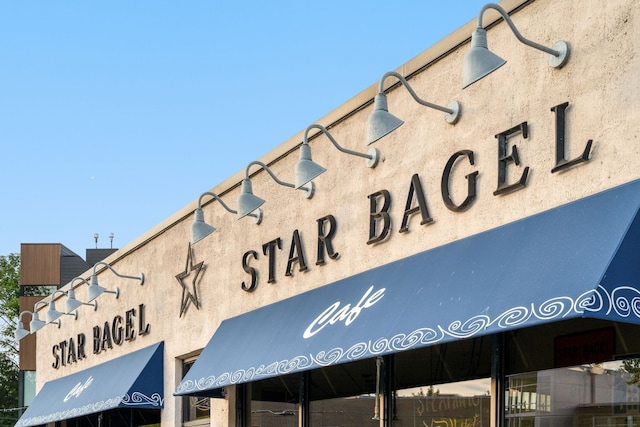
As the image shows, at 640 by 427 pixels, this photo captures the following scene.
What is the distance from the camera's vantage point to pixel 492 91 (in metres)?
8.62

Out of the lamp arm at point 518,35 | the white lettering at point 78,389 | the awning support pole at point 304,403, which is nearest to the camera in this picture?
the lamp arm at point 518,35

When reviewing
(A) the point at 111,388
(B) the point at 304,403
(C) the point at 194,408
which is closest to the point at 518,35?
(B) the point at 304,403

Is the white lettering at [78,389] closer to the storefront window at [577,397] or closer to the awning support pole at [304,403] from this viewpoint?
the awning support pole at [304,403]

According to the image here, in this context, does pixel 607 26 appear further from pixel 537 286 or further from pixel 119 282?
pixel 119 282

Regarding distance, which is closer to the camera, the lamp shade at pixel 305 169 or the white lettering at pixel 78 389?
the lamp shade at pixel 305 169

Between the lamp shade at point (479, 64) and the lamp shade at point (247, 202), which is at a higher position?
the lamp shade at point (479, 64)

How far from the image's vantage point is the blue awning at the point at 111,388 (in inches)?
597

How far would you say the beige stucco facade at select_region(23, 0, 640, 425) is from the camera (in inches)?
289

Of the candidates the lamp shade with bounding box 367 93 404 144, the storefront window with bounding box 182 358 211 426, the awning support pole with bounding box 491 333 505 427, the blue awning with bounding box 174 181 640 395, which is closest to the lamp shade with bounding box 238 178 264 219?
the blue awning with bounding box 174 181 640 395

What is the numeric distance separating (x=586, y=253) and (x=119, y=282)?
12.4 meters

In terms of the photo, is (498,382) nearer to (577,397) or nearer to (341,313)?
(577,397)

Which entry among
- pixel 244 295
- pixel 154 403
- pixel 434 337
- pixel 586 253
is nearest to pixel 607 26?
pixel 586 253

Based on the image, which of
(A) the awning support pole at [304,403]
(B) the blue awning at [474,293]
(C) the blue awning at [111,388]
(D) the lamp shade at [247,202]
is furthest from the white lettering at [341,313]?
(C) the blue awning at [111,388]

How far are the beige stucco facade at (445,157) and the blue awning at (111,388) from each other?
62 centimetres
